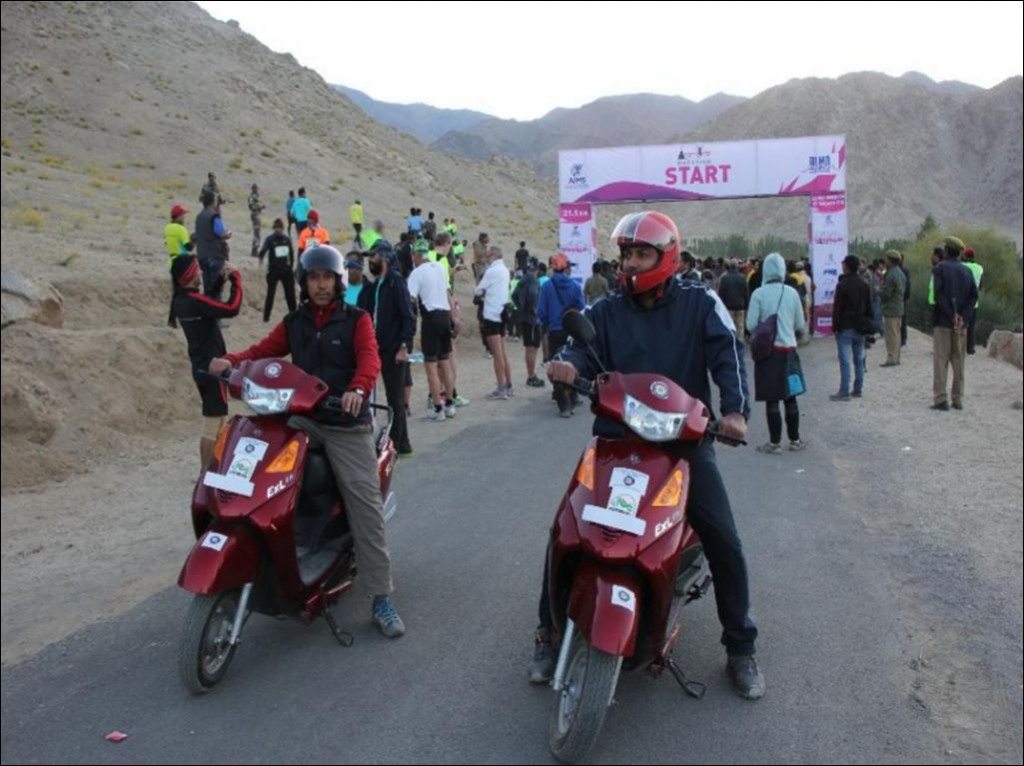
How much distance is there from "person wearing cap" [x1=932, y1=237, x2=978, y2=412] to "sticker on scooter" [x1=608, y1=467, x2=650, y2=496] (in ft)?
29.6

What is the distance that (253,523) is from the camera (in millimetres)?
4652

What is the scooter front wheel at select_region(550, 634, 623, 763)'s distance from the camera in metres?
3.80

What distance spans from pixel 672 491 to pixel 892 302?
1376cm

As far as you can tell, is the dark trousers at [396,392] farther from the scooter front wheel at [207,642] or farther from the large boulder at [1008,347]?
the large boulder at [1008,347]

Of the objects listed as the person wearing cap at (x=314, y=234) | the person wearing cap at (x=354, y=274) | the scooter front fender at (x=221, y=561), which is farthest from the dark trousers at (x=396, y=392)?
the person wearing cap at (x=314, y=234)

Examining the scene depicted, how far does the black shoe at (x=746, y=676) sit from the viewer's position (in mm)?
4473

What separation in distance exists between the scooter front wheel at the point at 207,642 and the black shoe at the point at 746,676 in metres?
2.38

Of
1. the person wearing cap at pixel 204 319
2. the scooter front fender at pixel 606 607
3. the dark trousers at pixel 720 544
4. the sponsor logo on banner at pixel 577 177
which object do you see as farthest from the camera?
the sponsor logo on banner at pixel 577 177

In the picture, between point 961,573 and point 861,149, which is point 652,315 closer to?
point 961,573

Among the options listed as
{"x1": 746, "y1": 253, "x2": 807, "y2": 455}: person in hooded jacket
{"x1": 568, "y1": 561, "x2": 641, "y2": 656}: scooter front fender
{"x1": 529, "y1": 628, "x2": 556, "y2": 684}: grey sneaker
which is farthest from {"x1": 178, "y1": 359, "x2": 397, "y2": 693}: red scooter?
{"x1": 746, "y1": 253, "x2": 807, "y2": 455}: person in hooded jacket

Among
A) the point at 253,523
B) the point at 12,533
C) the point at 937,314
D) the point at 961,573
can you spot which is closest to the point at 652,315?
the point at 253,523

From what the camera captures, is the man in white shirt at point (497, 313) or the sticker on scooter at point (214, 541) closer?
the sticker on scooter at point (214, 541)

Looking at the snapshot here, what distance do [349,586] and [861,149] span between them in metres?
109

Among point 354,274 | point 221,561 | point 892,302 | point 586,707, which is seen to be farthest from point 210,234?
point 586,707
